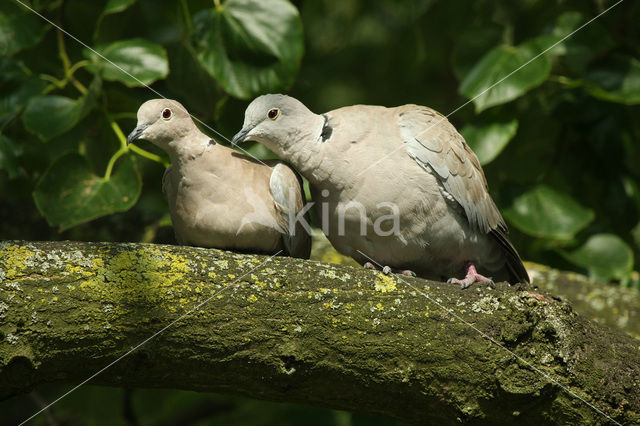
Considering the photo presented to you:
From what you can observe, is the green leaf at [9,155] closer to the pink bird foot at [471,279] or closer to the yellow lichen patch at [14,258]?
the yellow lichen patch at [14,258]

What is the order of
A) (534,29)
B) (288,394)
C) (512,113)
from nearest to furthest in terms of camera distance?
(288,394), (512,113), (534,29)

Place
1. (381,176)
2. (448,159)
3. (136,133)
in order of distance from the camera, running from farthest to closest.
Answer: (448,159), (381,176), (136,133)

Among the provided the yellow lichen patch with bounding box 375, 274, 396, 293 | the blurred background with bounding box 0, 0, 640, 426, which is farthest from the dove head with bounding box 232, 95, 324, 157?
the yellow lichen patch with bounding box 375, 274, 396, 293

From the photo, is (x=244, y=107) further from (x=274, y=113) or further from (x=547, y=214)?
(x=547, y=214)

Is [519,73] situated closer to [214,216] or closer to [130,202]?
[214,216]

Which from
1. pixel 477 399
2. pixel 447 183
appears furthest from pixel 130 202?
pixel 477 399

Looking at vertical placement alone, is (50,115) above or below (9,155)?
above

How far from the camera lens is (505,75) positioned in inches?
164

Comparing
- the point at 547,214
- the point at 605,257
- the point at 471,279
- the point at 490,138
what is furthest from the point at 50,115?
the point at 605,257

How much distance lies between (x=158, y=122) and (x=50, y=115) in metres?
0.95

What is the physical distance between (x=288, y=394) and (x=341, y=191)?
1.08 metres

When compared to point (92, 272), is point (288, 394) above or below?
below

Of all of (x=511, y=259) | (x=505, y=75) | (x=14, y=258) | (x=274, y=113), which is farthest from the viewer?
(x=505, y=75)

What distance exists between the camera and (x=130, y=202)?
3.54m
